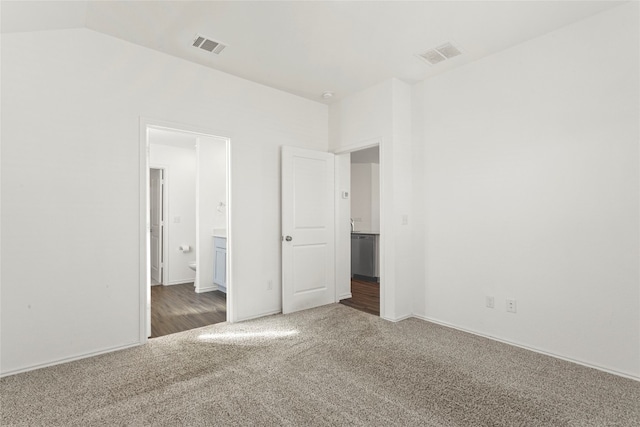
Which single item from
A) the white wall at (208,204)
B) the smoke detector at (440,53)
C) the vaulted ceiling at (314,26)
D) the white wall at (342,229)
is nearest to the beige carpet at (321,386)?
the white wall at (342,229)

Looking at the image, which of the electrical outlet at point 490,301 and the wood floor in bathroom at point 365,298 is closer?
the electrical outlet at point 490,301

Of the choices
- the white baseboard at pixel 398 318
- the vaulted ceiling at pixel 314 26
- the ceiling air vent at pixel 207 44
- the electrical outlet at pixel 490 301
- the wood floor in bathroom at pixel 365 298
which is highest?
the ceiling air vent at pixel 207 44

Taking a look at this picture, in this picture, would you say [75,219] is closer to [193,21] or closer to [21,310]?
→ [21,310]

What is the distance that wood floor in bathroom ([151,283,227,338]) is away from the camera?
362cm

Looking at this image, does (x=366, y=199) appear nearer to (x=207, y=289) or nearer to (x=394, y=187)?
(x=394, y=187)

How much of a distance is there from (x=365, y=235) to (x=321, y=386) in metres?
4.25


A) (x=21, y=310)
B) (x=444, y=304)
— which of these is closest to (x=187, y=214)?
(x=21, y=310)

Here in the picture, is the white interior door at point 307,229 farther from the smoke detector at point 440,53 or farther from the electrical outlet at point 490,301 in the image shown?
the electrical outlet at point 490,301

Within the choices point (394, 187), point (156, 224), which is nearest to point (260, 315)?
point (394, 187)

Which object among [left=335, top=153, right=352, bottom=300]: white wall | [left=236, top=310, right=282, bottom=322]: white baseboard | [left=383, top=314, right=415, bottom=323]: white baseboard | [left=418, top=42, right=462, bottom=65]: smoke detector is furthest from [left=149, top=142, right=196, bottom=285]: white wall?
[left=418, top=42, right=462, bottom=65]: smoke detector

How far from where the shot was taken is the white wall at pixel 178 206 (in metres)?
5.91

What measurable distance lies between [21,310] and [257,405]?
1.97m

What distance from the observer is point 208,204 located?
214 inches

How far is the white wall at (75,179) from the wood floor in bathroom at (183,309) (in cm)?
65
